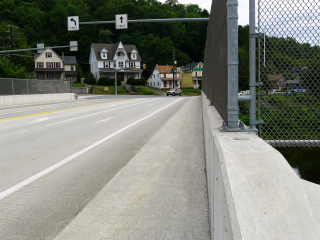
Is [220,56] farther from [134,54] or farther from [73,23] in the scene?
[134,54]

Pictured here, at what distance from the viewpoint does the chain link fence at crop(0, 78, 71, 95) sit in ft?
96.9

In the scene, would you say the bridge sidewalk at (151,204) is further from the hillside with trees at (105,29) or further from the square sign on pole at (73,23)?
the hillside with trees at (105,29)

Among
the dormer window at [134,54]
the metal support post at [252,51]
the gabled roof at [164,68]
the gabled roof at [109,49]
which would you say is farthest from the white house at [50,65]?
the metal support post at [252,51]

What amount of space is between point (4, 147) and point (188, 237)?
688 centimetres

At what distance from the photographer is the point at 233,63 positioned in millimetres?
3994

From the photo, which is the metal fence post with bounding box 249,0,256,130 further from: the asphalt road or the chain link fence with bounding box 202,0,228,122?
the asphalt road

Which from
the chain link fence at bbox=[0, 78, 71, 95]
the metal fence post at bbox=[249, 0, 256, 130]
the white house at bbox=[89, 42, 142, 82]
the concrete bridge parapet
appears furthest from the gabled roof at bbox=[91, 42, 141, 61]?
the concrete bridge parapet

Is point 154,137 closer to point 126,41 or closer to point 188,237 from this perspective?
point 188,237

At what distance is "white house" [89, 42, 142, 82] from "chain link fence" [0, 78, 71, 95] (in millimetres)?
60012

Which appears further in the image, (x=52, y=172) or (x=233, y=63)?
(x=52, y=172)

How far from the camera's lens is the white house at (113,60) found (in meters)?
101

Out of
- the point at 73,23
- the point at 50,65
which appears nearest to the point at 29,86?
the point at 73,23

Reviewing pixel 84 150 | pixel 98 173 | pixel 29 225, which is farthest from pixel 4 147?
pixel 29 225

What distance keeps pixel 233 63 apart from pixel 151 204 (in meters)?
2.21
